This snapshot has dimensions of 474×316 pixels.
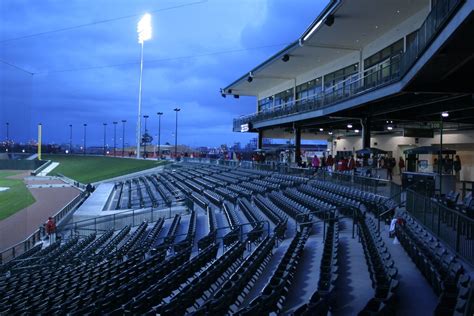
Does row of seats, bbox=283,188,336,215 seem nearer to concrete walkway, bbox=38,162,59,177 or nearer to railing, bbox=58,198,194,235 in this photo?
railing, bbox=58,198,194,235

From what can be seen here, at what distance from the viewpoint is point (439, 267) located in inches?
277

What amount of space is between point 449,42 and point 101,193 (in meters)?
32.4

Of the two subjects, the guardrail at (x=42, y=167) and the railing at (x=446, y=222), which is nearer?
the railing at (x=446, y=222)

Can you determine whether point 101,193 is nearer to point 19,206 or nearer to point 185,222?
point 19,206

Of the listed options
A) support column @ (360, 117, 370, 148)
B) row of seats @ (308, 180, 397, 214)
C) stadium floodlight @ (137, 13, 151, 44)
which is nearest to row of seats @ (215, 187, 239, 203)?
row of seats @ (308, 180, 397, 214)

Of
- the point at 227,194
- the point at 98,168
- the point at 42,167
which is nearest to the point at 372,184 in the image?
the point at 227,194

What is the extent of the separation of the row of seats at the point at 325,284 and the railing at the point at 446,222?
2.23 metres

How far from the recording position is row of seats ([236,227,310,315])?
5819 mm

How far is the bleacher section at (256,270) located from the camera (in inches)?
248

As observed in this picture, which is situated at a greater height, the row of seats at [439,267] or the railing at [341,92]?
the railing at [341,92]

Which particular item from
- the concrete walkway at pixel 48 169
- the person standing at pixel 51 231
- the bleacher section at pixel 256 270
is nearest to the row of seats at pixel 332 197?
the bleacher section at pixel 256 270

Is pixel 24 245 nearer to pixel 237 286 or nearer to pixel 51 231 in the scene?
pixel 51 231

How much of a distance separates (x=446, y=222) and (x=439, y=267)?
2682mm

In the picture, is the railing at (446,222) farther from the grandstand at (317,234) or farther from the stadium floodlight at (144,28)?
the stadium floodlight at (144,28)
